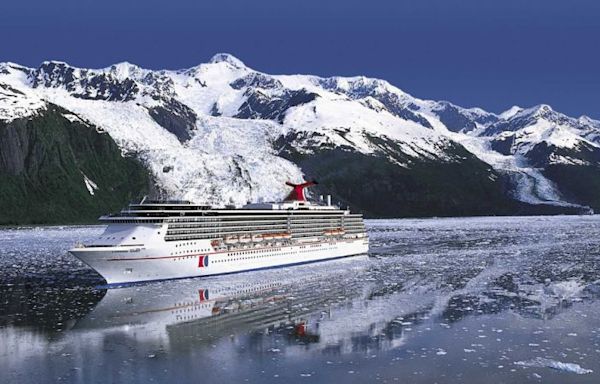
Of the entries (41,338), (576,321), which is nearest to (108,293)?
(41,338)

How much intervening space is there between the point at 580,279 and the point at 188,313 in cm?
4730

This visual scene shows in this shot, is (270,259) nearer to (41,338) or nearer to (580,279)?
(580,279)

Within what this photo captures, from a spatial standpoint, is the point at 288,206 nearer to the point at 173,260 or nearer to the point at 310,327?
the point at 173,260

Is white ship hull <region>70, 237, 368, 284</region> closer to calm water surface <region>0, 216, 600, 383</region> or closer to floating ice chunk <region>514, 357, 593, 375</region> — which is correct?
calm water surface <region>0, 216, 600, 383</region>

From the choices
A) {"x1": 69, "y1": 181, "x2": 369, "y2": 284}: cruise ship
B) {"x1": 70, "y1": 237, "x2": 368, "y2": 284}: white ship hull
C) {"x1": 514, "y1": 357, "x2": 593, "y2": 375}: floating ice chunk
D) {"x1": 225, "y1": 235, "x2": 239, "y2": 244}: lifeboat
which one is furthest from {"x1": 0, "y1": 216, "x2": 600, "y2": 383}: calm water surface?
{"x1": 225, "y1": 235, "x2": 239, "y2": 244}: lifeboat

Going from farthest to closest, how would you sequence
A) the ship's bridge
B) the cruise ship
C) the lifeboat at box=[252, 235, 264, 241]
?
the ship's bridge
the lifeboat at box=[252, 235, 264, 241]
the cruise ship

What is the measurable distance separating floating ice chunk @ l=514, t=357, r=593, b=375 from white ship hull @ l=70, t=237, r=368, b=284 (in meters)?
50.1

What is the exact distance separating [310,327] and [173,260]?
34.2 meters

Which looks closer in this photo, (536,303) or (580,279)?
(536,303)

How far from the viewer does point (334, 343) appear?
47188 mm

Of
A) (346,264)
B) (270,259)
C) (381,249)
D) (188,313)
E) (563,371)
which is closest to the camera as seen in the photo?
(563,371)

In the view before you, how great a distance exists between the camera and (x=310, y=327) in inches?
2087

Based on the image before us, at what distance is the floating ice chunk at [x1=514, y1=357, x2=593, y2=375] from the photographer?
39.2 metres

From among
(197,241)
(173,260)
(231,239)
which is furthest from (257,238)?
(173,260)
